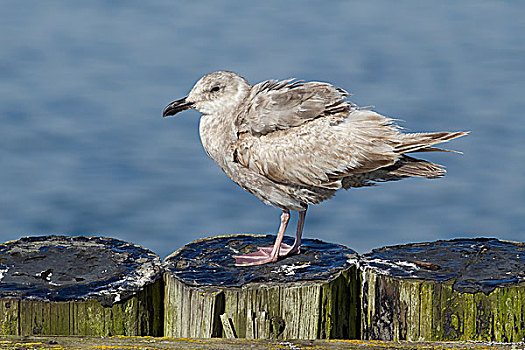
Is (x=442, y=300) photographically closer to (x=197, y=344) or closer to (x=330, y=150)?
(x=330, y=150)

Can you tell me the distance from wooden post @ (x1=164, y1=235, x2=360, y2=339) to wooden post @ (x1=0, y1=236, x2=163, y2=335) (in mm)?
189

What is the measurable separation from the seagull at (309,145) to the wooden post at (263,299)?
0.50m

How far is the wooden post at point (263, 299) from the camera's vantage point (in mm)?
4965

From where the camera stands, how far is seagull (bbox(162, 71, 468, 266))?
5.91 meters

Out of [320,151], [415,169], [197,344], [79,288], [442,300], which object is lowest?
[197,344]

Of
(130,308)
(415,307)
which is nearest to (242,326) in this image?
(130,308)

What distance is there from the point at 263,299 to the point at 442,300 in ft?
3.70

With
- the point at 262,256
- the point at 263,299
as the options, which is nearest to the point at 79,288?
the point at 263,299

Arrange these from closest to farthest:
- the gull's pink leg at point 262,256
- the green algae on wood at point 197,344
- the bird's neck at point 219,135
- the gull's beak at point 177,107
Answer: the green algae on wood at point 197,344, the gull's pink leg at point 262,256, the bird's neck at point 219,135, the gull's beak at point 177,107

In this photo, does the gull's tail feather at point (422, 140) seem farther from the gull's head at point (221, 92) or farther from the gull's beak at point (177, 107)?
the gull's beak at point (177, 107)

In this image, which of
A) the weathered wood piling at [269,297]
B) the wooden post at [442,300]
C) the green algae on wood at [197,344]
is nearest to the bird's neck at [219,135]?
the weathered wood piling at [269,297]

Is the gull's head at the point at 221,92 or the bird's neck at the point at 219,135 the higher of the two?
the gull's head at the point at 221,92

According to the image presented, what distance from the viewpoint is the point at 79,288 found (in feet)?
16.3

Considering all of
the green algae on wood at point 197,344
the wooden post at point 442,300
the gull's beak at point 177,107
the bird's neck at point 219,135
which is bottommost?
the green algae on wood at point 197,344
